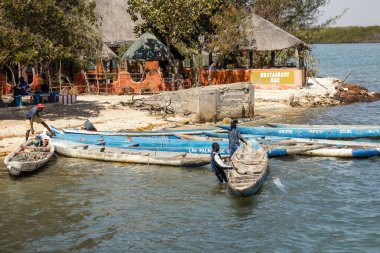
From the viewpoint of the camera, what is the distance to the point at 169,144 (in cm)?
1995

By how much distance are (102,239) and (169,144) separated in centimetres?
766

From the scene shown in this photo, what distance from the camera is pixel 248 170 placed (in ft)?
52.5

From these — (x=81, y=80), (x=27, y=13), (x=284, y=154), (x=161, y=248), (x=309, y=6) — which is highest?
(x=309, y=6)

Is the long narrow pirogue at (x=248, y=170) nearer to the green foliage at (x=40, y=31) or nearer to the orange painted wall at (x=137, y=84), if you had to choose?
the green foliage at (x=40, y=31)

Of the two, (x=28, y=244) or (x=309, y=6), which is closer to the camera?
(x=28, y=244)

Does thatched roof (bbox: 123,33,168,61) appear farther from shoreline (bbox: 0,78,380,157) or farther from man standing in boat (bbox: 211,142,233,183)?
man standing in boat (bbox: 211,142,233,183)

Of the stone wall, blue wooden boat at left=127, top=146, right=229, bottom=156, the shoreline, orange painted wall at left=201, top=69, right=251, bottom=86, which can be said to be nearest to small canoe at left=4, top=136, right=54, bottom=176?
the shoreline

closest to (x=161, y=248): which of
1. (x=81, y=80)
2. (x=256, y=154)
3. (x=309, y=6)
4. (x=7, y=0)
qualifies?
(x=256, y=154)

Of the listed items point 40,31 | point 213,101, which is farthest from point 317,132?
point 40,31

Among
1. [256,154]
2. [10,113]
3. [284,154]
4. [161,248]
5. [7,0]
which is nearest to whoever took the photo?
[161,248]

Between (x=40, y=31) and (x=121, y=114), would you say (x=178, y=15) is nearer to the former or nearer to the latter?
(x=121, y=114)

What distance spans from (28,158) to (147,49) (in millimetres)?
17795

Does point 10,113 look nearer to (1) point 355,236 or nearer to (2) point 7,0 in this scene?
(2) point 7,0

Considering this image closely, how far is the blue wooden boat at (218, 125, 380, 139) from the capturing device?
75.5ft
